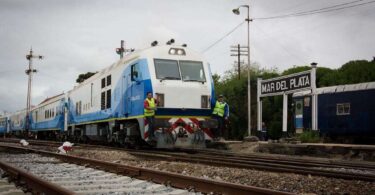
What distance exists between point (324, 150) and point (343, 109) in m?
7.64

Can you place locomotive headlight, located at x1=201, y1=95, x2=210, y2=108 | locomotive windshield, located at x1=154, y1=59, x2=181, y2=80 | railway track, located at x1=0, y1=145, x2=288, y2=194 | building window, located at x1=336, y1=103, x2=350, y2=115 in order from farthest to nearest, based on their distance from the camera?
building window, located at x1=336, y1=103, x2=350, y2=115
locomotive headlight, located at x1=201, y1=95, x2=210, y2=108
locomotive windshield, located at x1=154, y1=59, x2=181, y2=80
railway track, located at x1=0, y1=145, x2=288, y2=194

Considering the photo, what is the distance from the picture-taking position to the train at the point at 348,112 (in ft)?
70.7

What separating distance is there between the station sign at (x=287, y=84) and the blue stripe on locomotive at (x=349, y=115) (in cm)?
321

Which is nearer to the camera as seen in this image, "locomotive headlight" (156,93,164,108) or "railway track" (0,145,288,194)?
"railway track" (0,145,288,194)

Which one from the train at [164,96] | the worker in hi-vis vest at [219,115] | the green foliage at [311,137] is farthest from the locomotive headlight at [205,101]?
the green foliage at [311,137]

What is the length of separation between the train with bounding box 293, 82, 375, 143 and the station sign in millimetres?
3107

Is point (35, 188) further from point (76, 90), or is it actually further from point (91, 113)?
point (76, 90)

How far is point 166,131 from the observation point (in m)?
14.5

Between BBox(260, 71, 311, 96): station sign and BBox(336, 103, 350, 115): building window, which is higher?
BBox(260, 71, 311, 96): station sign

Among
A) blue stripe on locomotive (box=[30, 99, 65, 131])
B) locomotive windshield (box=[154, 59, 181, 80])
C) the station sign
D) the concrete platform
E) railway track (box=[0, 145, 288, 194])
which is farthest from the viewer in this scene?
blue stripe on locomotive (box=[30, 99, 65, 131])

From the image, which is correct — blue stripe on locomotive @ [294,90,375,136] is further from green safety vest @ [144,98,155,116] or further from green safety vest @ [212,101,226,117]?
green safety vest @ [144,98,155,116]

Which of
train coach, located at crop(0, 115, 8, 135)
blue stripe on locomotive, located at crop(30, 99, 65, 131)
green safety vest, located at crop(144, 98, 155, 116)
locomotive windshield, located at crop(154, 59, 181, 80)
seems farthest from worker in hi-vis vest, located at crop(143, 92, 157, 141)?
train coach, located at crop(0, 115, 8, 135)

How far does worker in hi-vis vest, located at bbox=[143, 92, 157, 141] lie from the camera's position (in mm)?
14094

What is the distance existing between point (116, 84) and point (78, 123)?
25.1 feet
